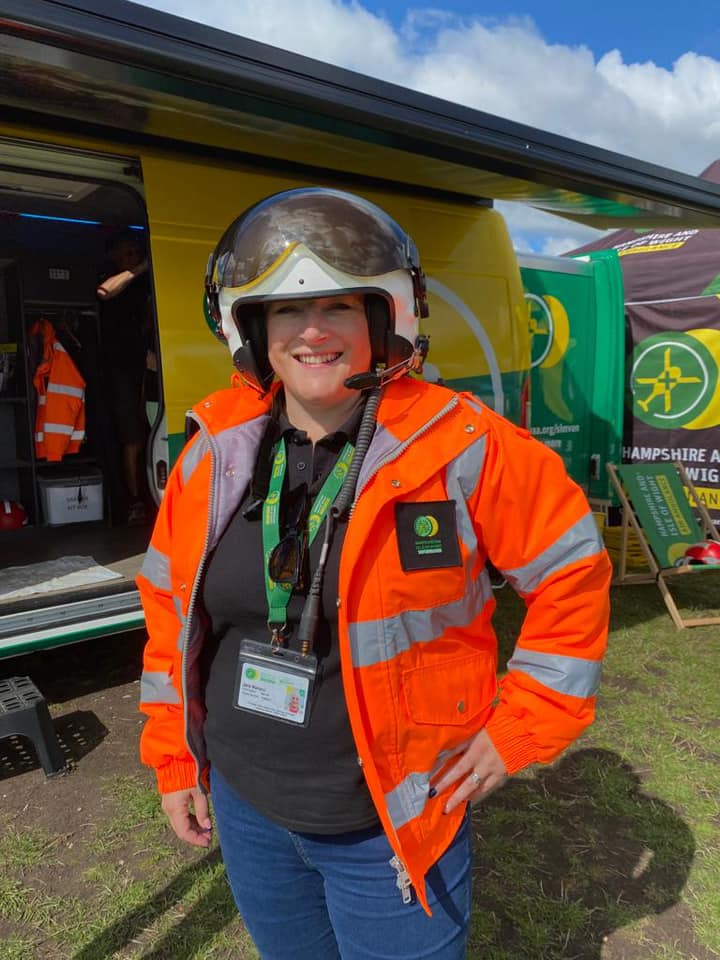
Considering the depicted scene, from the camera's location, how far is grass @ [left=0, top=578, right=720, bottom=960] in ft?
7.38

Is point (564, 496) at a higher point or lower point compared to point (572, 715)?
higher

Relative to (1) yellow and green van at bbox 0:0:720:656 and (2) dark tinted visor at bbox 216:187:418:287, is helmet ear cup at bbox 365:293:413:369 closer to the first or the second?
(2) dark tinted visor at bbox 216:187:418:287

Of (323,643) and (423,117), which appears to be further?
(423,117)

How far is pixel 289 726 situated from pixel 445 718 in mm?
267

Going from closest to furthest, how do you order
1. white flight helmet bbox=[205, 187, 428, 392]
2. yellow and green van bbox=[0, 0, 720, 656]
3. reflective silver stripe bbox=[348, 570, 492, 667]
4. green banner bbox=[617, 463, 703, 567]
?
1. reflective silver stripe bbox=[348, 570, 492, 667]
2. white flight helmet bbox=[205, 187, 428, 392]
3. yellow and green van bbox=[0, 0, 720, 656]
4. green banner bbox=[617, 463, 703, 567]

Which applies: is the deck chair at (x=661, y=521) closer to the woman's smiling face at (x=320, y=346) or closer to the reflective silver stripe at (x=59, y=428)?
the woman's smiling face at (x=320, y=346)

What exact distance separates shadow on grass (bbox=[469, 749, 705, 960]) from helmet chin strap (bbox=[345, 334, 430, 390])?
1.83 m

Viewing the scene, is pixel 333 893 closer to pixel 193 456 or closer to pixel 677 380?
pixel 193 456

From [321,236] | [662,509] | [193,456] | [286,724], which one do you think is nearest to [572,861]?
[286,724]

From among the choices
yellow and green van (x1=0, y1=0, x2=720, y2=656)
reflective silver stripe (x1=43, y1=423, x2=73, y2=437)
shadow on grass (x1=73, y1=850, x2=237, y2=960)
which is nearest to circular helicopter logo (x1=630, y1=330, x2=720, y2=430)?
yellow and green van (x1=0, y1=0, x2=720, y2=656)

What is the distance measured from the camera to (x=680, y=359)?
7.93 metres

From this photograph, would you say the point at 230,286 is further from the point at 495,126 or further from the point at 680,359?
the point at 680,359

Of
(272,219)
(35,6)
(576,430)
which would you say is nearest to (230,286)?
(272,219)

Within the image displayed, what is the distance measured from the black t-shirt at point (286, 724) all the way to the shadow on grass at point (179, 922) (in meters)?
1.18
